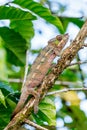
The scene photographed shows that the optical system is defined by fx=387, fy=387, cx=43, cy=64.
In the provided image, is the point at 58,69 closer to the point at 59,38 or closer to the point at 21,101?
the point at 21,101

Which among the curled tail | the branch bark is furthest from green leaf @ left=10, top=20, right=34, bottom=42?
the branch bark

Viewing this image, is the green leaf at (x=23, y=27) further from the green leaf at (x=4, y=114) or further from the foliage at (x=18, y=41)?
the green leaf at (x=4, y=114)

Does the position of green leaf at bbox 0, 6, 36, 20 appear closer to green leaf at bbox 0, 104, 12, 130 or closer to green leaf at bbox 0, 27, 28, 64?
green leaf at bbox 0, 27, 28, 64

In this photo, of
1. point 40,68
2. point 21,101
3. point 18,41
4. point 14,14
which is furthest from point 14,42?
point 21,101

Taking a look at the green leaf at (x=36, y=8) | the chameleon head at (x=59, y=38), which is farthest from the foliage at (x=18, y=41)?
the chameleon head at (x=59, y=38)

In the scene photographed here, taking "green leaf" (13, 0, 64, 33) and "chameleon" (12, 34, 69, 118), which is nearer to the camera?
"chameleon" (12, 34, 69, 118)

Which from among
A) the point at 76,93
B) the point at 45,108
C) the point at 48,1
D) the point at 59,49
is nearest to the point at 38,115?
the point at 45,108

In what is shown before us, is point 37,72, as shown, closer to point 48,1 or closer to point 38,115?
point 38,115
